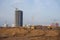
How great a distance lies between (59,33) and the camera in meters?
2.95

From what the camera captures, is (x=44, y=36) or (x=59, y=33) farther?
(x=59, y=33)

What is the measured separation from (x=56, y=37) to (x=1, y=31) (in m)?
1.15

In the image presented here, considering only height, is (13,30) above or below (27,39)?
above

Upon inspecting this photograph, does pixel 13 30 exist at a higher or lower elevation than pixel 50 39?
higher

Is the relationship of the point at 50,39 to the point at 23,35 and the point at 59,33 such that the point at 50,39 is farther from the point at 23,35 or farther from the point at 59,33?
the point at 23,35

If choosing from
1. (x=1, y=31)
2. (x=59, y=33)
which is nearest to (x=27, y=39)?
(x=1, y=31)

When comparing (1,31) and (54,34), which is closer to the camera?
(1,31)

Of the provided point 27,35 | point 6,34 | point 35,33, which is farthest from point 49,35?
point 6,34

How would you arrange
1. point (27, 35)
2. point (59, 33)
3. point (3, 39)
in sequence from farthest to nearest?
1. point (59, 33)
2. point (27, 35)
3. point (3, 39)

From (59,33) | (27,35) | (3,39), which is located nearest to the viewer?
(3,39)

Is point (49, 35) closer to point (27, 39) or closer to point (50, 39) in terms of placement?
point (50, 39)

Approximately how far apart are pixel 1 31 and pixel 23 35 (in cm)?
44

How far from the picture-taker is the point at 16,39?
2490 mm

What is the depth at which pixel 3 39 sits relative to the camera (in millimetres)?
2453
